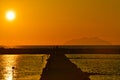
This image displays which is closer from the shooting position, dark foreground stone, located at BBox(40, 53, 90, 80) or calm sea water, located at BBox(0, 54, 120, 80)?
dark foreground stone, located at BBox(40, 53, 90, 80)

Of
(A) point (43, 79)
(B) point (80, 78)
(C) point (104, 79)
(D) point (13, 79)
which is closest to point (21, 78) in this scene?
(D) point (13, 79)

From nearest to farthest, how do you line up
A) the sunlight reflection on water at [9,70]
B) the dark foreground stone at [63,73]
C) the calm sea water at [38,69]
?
the dark foreground stone at [63,73] < the sunlight reflection on water at [9,70] < the calm sea water at [38,69]

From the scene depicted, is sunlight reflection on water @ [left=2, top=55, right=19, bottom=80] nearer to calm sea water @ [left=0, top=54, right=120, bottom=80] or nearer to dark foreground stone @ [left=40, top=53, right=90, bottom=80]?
calm sea water @ [left=0, top=54, right=120, bottom=80]

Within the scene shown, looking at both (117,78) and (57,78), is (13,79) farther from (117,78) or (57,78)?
(117,78)

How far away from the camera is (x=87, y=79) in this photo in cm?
3123

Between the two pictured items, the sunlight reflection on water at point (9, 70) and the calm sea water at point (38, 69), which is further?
the calm sea water at point (38, 69)

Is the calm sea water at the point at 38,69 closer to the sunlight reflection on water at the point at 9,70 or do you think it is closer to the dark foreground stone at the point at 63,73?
the sunlight reflection on water at the point at 9,70

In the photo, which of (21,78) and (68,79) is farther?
(21,78)

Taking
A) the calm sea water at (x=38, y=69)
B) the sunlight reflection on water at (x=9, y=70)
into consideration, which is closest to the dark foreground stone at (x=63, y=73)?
the calm sea water at (x=38, y=69)

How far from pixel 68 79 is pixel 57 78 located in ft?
3.63

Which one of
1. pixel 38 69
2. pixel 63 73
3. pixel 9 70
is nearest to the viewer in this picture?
pixel 63 73

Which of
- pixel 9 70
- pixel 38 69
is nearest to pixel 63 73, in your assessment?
pixel 38 69

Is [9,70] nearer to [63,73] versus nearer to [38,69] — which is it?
[38,69]

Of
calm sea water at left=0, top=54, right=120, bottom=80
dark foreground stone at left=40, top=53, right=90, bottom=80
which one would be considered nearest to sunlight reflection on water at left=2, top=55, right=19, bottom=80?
calm sea water at left=0, top=54, right=120, bottom=80
